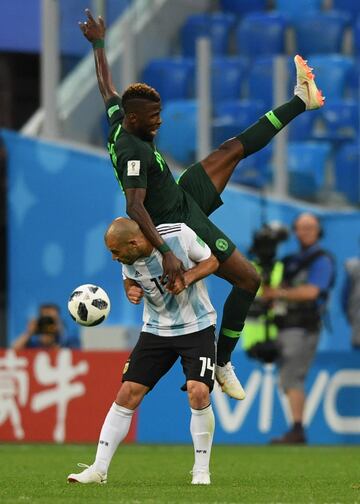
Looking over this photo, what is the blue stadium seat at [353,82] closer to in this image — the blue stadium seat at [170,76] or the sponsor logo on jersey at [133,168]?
the blue stadium seat at [170,76]

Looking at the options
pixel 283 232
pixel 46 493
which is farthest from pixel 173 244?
pixel 283 232

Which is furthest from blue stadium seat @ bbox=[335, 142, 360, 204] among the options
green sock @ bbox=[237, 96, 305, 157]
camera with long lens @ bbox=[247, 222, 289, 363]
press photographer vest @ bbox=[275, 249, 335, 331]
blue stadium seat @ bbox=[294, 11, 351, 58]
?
green sock @ bbox=[237, 96, 305, 157]

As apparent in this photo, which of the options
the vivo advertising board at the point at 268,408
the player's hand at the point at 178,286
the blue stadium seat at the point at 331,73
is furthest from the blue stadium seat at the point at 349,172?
the player's hand at the point at 178,286

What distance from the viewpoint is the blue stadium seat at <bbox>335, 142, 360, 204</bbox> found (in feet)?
54.1

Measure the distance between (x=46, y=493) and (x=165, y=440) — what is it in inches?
267

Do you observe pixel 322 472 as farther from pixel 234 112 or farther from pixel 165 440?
pixel 234 112

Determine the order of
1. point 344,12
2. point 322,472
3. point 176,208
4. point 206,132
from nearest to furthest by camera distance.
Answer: point 176,208 → point 322,472 → point 206,132 → point 344,12

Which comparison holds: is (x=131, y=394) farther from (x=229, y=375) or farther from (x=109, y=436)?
(x=229, y=375)

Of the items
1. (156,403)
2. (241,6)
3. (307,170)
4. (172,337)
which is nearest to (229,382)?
(172,337)

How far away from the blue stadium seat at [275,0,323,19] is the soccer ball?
36.5 feet

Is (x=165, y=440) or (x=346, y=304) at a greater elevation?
(x=346, y=304)

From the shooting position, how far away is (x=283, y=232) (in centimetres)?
1486

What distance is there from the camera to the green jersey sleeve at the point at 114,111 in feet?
29.6

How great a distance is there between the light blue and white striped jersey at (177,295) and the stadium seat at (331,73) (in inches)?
353
